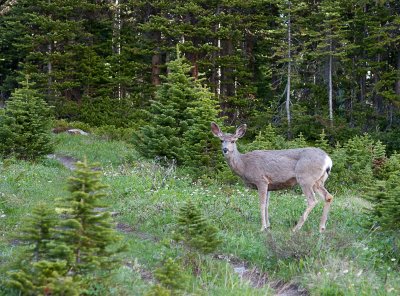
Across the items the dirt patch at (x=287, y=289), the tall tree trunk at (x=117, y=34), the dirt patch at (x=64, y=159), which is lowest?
the dirt patch at (x=287, y=289)

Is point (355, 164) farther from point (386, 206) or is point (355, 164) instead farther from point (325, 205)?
point (386, 206)

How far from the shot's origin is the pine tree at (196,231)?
743 centimetres

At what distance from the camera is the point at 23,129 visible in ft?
60.0

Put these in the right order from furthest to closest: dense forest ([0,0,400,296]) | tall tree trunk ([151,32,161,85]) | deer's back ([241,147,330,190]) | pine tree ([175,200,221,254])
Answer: tall tree trunk ([151,32,161,85]) < deer's back ([241,147,330,190]) < pine tree ([175,200,221,254]) < dense forest ([0,0,400,296])

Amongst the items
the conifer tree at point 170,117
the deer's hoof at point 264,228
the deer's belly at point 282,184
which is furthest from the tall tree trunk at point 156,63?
the deer's hoof at point 264,228

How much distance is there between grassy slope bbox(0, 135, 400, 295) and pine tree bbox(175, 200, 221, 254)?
235 millimetres

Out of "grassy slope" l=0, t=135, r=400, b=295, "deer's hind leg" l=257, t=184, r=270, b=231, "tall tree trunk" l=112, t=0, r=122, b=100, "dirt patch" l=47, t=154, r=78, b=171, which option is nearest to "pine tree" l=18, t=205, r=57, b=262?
"grassy slope" l=0, t=135, r=400, b=295

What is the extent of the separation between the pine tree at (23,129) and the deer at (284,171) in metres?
8.73

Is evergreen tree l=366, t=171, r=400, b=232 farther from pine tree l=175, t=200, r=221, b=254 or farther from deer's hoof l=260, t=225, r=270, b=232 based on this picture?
pine tree l=175, t=200, r=221, b=254

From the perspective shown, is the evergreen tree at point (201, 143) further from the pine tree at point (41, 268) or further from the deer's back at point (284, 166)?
the pine tree at point (41, 268)

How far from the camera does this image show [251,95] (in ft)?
106

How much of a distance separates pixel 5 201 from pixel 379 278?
21.8 feet

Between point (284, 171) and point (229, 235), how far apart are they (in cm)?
216

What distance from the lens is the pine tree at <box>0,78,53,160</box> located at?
17.9 metres
